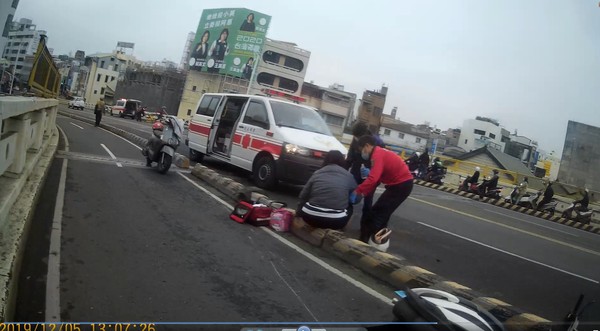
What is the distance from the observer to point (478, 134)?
47281 mm

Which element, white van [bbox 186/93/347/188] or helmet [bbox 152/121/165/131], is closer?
white van [bbox 186/93/347/188]

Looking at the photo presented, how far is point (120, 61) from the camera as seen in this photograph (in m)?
78.8

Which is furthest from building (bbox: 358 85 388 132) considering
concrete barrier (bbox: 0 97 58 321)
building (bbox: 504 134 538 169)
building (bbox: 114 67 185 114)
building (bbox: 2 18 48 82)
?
concrete barrier (bbox: 0 97 58 321)

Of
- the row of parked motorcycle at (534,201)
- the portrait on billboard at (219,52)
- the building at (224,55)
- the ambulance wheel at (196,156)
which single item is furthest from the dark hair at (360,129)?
the portrait on billboard at (219,52)

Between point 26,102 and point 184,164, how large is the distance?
5970 mm

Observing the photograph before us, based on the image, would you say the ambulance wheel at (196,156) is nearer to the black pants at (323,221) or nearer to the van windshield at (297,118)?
the van windshield at (297,118)

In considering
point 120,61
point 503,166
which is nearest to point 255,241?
point 503,166

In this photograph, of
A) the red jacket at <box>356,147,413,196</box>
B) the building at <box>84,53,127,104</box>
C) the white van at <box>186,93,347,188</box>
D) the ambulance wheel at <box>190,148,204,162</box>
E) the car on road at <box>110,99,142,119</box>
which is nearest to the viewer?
the red jacket at <box>356,147,413,196</box>

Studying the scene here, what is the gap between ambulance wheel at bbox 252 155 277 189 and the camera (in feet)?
26.2

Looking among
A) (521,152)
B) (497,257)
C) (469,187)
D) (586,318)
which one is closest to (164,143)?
(497,257)

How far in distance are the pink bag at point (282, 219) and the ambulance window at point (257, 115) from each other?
10.1 feet

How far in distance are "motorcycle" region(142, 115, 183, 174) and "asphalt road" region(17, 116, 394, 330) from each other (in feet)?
8.07

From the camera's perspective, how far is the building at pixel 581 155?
3.70 m

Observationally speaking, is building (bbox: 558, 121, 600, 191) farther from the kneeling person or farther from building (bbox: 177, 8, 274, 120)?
building (bbox: 177, 8, 274, 120)
